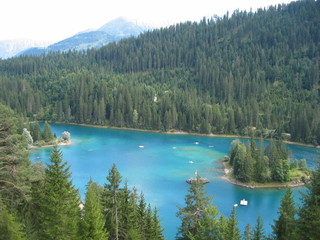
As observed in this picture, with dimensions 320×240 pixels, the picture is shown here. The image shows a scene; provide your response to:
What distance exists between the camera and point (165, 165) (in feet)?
228

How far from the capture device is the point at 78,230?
64.5 ft

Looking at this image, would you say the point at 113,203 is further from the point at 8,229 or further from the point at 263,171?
the point at 263,171

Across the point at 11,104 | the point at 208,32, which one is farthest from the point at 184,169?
the point at 208,32

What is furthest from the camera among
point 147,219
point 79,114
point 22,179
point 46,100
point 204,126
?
point 46,100

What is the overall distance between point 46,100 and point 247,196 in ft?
350

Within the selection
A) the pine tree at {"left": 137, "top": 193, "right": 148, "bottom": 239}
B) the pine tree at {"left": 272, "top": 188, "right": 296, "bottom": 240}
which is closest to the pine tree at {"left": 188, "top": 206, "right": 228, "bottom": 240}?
the pine tree at {"left": 272, "top": 188, "right": 296, "bottom": 240}

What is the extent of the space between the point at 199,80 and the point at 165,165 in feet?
277

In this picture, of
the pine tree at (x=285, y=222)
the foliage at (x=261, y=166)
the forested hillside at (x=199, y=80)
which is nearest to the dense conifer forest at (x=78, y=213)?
the pine tree at (x=285, y=222)

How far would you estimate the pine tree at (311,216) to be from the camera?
17.2 metres

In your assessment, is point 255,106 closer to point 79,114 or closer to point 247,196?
point 247,196

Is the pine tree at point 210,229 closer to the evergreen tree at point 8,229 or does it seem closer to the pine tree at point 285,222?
the pine tree at point 285,222

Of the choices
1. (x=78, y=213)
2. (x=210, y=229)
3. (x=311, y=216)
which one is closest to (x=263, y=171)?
(x=210, y=229)

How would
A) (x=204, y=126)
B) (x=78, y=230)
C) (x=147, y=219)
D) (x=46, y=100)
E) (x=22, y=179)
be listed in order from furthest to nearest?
(x=46, y=100) < (x=204, y=126) < (x=147, y=219) < (x=22, y=179) < (x=78, y=230)

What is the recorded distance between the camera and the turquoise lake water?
4826cm
